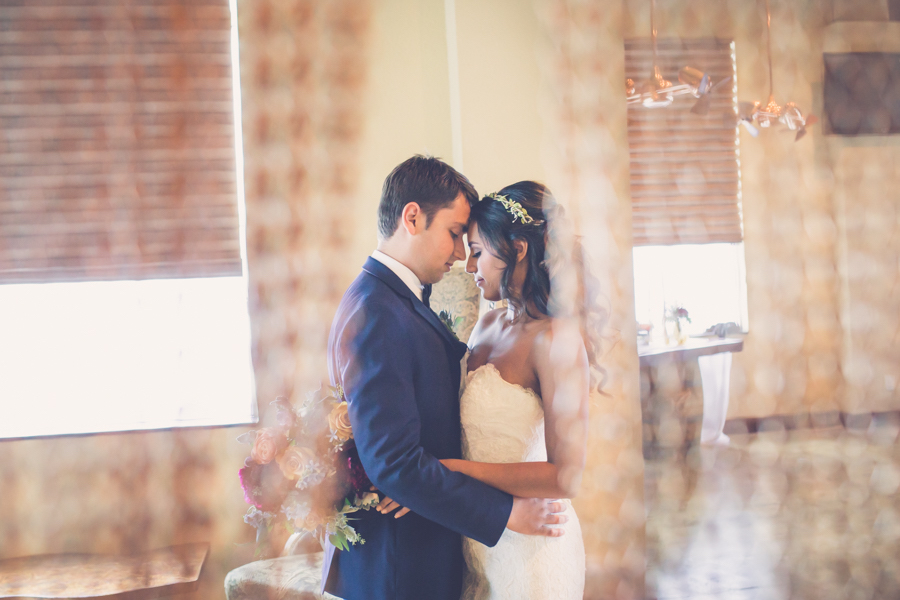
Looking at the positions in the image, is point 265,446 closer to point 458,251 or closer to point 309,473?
point 309,473

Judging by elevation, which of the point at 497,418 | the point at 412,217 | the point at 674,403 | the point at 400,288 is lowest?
the point at 497,418

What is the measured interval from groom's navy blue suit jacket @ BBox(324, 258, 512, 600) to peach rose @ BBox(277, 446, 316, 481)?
0.28 feet

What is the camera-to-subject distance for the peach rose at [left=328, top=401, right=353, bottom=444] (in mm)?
836

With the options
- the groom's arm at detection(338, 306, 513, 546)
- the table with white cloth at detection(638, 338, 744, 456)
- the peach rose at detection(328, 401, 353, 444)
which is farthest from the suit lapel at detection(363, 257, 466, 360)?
the table with white cloth at detection(638, 338, 744, 456)

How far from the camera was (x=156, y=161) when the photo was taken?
33 centimetres

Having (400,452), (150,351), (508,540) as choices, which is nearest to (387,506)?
(400,452)

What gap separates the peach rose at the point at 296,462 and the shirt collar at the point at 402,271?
0.34 meters

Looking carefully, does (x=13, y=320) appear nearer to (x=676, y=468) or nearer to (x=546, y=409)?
(x=546, y=409)

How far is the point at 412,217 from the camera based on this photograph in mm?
1026

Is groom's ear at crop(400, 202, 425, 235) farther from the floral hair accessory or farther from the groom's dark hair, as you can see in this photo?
the floral hair accessory

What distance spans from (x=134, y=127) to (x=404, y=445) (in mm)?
581

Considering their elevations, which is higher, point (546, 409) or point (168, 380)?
point (168, 380)

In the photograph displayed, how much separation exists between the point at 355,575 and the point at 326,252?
30.1 inches

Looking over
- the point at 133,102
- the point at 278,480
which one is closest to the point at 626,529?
the point at 133,102
